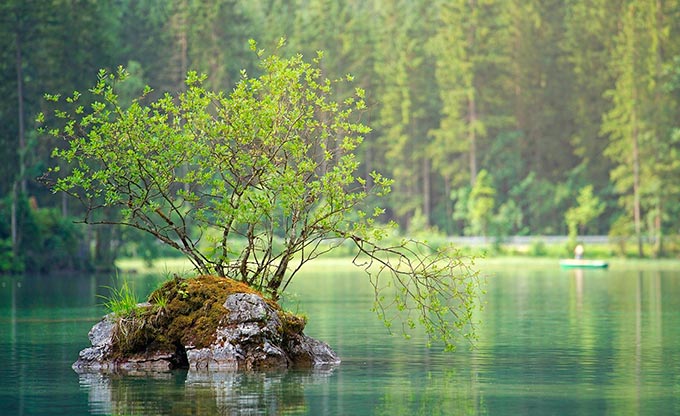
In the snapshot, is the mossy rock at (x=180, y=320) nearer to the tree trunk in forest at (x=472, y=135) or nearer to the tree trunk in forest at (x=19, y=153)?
the tree trunk in forest at (x=19, y=153)

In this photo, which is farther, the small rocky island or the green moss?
the green moss

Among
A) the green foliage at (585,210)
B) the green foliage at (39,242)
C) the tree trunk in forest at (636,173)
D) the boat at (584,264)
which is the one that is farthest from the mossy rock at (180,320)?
the green foliage at (585,210)

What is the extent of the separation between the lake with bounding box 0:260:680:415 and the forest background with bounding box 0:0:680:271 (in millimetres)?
45846

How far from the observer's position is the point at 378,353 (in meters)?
28.6

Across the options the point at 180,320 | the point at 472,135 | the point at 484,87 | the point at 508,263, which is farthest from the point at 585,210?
the point at 180,320

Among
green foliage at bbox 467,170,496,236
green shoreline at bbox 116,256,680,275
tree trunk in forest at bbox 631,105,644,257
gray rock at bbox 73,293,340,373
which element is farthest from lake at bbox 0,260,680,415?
green foliage at bbox 467,170,496,236

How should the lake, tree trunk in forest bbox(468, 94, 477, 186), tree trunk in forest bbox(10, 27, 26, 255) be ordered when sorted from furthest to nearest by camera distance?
tree trunk in forest bbox(468, 94, 477, 186) < tree trunk in forest bbox(10, 27, 26, 255) < the lake

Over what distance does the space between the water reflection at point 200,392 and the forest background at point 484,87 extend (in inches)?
2313

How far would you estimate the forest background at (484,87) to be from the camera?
9694 cm

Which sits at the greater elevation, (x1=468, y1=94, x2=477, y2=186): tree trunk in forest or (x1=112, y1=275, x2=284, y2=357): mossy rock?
(x1=468, y1=94, x2=477, y2=186): tree trunk in forest

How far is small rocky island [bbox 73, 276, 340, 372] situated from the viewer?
2480 centimetres

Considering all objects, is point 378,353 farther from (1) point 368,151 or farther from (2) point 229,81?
(1) point 368,151

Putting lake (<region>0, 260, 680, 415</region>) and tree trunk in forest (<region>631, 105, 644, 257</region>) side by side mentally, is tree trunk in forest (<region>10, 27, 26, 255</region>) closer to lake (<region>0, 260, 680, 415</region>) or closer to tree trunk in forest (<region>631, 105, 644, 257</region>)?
lake (<region>0, 260, 680, 415</region>)

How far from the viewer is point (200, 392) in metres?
21.4
